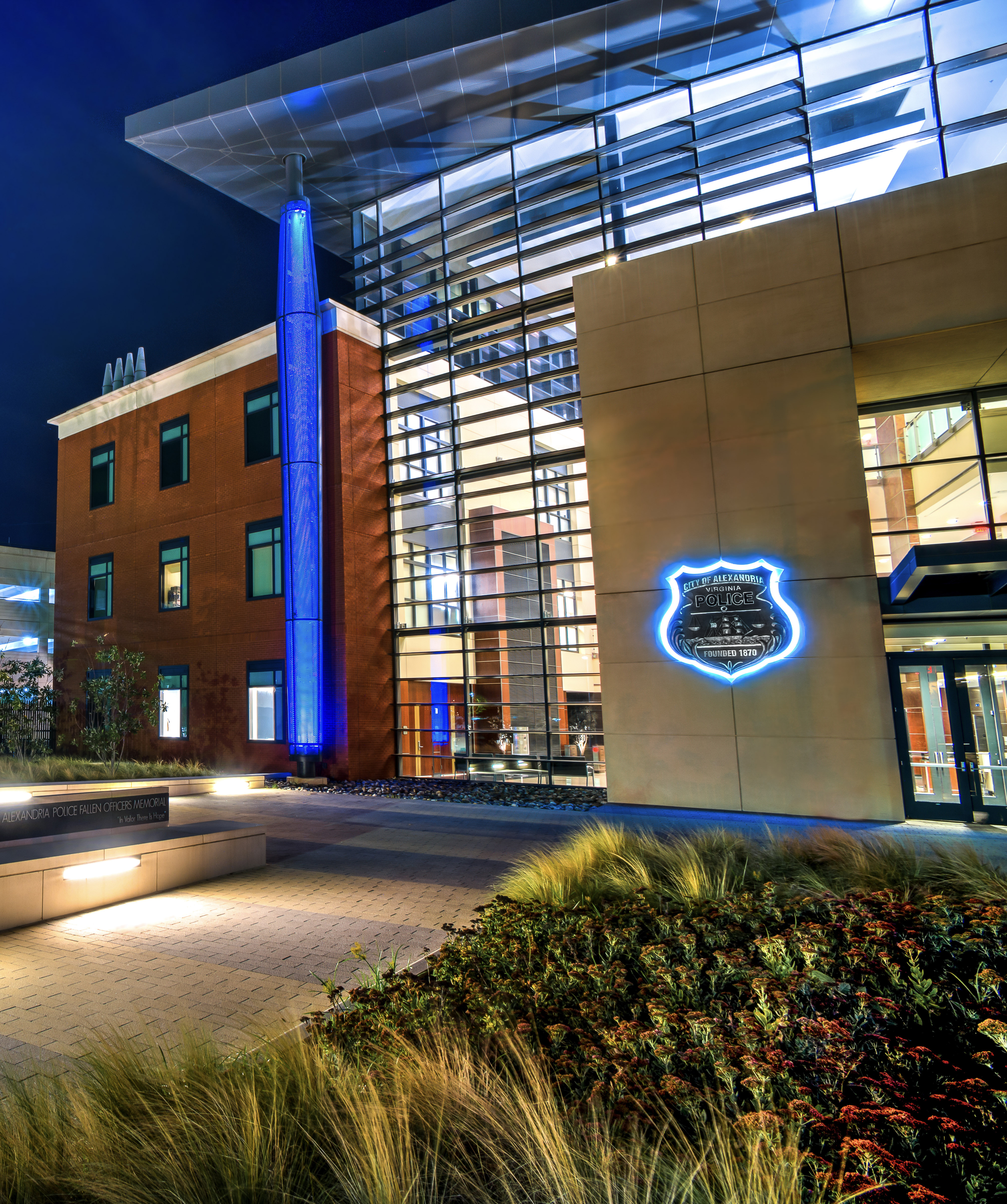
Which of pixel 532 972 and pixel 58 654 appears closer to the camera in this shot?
pixel 532 972

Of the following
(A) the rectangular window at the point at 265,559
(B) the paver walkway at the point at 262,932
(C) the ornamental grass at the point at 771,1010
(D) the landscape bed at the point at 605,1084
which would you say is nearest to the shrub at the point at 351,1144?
(D) the landscape bed at the point at 605,1084

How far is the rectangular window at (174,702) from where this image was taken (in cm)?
2384

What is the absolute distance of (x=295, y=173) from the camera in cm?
2112

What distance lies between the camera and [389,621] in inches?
853

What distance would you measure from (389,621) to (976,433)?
15.7 metres

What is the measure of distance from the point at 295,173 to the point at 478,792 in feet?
62.8

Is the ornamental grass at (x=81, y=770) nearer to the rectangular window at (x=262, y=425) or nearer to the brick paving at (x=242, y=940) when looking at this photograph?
the brick paving at (x=242, y=940)

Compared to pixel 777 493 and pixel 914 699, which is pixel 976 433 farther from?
pixel 914 699

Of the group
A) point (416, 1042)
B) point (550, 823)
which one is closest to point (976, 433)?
point (550, 823)

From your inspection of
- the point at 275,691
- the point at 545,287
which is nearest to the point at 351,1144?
the point at 275,691

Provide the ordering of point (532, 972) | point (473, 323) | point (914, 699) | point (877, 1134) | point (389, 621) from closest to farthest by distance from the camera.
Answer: point (877, 1134) < point (532, 972) < point (914, 699) < point (473, 323) < point (389, 621)

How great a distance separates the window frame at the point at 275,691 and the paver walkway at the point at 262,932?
7819 millimetres

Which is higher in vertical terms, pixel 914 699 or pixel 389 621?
pixel 389 621

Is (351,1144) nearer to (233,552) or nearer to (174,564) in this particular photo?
(233,552)
